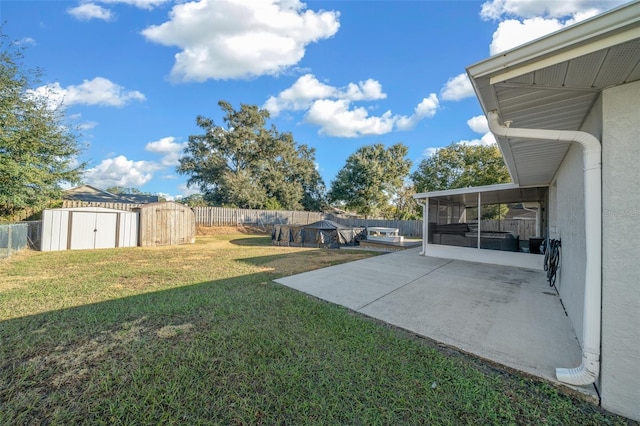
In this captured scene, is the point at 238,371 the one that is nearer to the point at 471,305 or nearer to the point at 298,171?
the point at 471,305

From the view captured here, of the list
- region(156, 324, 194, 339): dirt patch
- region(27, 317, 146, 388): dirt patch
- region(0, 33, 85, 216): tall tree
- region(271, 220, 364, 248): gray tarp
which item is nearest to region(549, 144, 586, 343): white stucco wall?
region(156, 324, 194, 339): dirt patch

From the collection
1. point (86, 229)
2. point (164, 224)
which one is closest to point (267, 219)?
point (164, 224)

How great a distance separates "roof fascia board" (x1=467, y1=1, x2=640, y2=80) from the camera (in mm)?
1287

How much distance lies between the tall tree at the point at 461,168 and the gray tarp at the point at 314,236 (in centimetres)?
1195

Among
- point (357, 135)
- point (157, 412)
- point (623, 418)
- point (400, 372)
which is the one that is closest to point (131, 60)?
point (157, 412)

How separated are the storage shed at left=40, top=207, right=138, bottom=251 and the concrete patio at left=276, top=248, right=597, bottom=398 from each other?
9.50 meters

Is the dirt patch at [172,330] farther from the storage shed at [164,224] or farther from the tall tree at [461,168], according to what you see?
the tall tree at [461,168]

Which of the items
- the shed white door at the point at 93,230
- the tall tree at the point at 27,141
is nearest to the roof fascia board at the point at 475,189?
the shed white door at the point at 93,230

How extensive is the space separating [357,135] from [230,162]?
43.4 feet

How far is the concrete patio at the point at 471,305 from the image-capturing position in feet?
8.09

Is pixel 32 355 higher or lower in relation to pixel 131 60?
lower

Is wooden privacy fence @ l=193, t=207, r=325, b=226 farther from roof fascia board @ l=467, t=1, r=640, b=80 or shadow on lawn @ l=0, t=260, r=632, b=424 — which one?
roof fascia board @ l=467, t=1, r=640, b=80

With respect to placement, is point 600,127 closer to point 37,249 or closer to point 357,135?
point 37,249

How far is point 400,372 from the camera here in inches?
83.4
